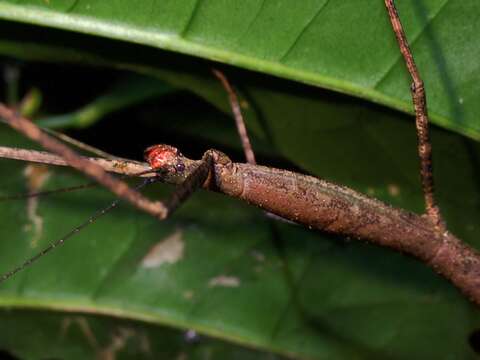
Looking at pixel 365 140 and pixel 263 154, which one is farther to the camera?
pixel 263 154

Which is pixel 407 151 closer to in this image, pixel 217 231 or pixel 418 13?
pixel 418 13

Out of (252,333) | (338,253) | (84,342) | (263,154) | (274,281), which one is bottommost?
(84,342)

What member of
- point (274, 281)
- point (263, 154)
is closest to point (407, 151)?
point (263, 154)

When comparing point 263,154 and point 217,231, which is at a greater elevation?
point 263,154

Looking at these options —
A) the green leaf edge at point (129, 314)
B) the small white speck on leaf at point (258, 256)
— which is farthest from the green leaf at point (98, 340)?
the small white speck on leaf at point (258, 256)

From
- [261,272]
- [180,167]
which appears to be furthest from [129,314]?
[180,167]

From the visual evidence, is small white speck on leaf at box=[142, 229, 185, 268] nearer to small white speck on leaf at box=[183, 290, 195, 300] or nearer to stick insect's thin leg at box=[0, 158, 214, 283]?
small white speck on leaf at box=[183, 290, 195, 300]

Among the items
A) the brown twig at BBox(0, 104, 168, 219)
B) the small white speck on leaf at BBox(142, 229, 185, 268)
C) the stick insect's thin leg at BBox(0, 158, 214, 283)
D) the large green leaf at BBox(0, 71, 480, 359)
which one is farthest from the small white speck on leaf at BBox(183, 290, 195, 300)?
the brown twig at BBox(0, 104, 168, 219)
